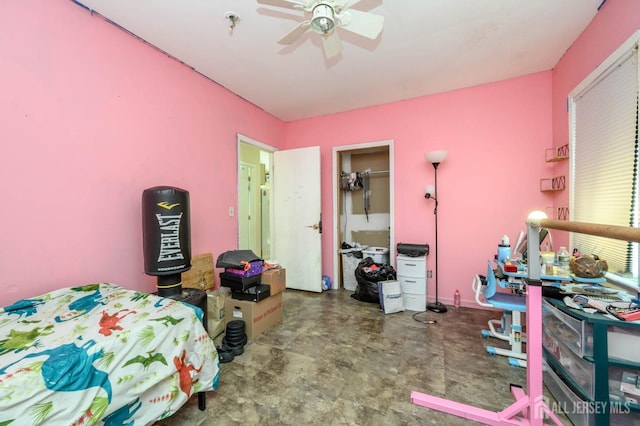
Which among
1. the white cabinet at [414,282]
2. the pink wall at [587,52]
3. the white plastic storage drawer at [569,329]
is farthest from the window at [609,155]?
the white cabinet at [414,282]

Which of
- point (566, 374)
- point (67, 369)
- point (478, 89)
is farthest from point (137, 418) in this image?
point (478, 89)

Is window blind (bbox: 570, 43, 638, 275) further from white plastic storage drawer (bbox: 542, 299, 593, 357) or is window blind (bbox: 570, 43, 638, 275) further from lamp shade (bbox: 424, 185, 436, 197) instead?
lamp shade (bbox: 424, 185, 436, 197)

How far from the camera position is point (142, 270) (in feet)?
7.00

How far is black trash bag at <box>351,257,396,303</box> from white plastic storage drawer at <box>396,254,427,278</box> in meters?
0.18

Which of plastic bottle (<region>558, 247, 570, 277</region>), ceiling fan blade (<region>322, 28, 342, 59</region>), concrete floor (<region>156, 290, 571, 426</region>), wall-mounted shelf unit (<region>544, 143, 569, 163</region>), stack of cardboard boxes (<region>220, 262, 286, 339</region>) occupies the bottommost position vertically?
concrete floor (<region>156, 290, 571, 426</region>)

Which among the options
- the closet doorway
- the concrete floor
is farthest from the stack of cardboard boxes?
the closet doorway

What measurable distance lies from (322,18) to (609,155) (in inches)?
87.7

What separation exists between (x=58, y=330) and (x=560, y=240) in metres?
3.80

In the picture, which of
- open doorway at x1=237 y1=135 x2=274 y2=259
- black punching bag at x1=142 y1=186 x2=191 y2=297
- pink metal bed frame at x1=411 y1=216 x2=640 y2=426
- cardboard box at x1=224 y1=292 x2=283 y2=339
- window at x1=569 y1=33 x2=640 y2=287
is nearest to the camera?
pink metal bed frame at x1=411 y1=216 x2=640 y2=426

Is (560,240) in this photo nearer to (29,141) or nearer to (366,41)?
(366,41)

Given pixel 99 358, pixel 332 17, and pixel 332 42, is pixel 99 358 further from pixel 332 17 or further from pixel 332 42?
pixel 332 42

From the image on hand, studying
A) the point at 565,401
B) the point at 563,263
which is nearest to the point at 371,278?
the point at 563,263

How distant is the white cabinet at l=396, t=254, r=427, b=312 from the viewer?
2984 millimetres

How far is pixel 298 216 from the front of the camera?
378 centimetres
